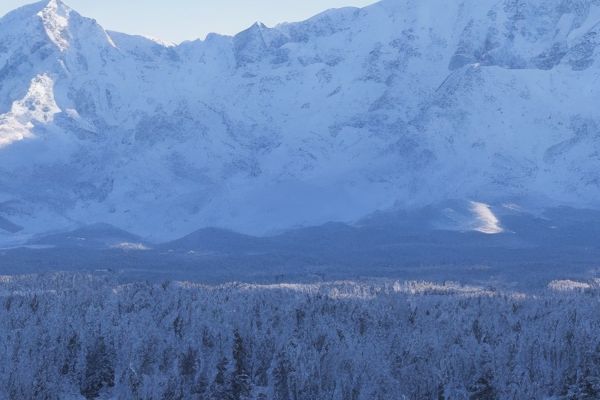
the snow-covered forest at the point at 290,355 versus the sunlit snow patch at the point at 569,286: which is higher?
the sunlit snow patch at the point at 569,286

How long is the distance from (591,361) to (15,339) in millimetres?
12499

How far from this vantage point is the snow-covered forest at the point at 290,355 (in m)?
18.7

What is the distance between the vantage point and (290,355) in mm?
21094

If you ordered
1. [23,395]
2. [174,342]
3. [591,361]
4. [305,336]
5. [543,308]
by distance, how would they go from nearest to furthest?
[23,395] < [591,361] < [174,342] < [305,336] < [543,308]

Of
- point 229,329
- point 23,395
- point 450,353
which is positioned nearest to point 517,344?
point 450,353

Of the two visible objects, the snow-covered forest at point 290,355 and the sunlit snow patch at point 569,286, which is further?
the sunlit snow patch at point 569,286

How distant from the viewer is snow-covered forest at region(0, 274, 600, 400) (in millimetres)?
18719

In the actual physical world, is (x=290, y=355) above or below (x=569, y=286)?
below

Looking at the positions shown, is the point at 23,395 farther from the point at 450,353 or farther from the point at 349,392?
the point at 450,353

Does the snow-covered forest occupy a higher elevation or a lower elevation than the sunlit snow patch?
lower

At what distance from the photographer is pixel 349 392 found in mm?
18766

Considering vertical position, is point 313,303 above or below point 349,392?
above

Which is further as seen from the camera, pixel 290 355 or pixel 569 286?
pixel 569 286

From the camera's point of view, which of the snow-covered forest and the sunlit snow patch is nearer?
the snow-covered forest
